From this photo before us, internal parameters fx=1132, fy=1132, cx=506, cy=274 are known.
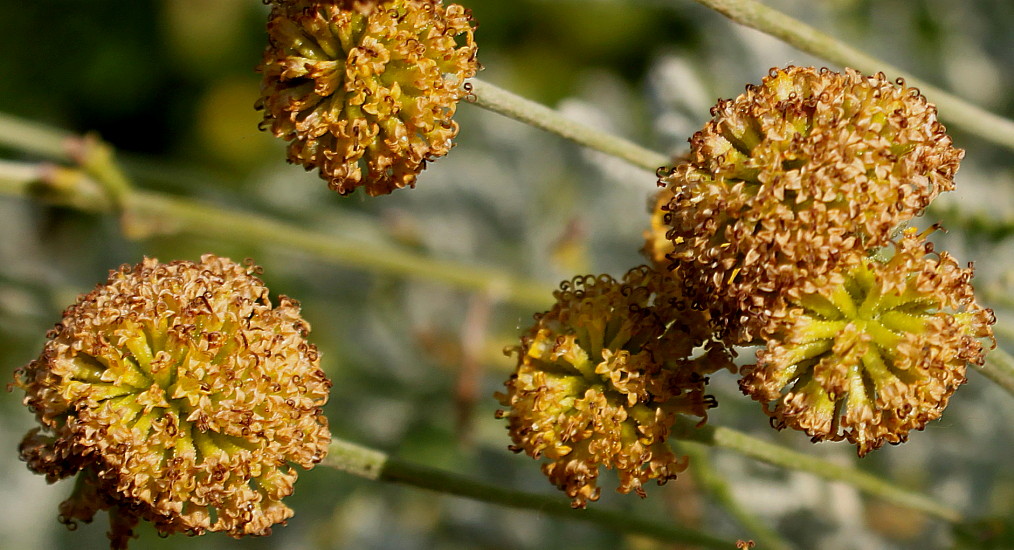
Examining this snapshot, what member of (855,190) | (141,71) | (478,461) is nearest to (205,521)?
(855,190)

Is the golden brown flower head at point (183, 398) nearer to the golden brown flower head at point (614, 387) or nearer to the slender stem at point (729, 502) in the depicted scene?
the golden brown flower head at point (614, 387)

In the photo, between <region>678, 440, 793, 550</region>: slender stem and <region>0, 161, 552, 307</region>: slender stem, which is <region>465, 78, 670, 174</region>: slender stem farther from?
<region>0, 161, 552, 307</region>: slender stem

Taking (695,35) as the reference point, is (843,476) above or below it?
below

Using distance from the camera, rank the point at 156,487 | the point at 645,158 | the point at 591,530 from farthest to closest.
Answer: the point at 591,530
the point at 645,158
the point at 156,487

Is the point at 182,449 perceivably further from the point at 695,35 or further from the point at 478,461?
the point at 695,35

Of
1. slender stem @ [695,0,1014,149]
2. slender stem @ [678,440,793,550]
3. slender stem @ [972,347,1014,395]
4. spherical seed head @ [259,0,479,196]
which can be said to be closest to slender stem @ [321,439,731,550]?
slender stem @ [678,440,793,550]

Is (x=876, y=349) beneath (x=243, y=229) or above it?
beneath

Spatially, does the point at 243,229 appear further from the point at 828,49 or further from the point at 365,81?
the point at 828,49

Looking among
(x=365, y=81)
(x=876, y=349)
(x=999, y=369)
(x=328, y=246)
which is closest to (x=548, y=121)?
(x=365, y=81)
